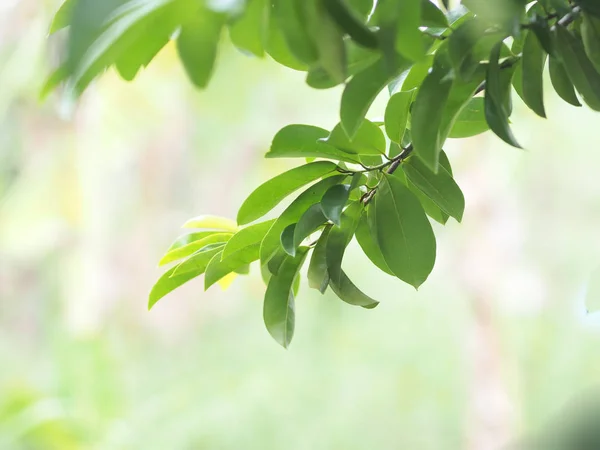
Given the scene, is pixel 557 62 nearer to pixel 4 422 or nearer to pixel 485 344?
pixel 485 344

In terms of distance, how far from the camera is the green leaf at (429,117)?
11.6 inches

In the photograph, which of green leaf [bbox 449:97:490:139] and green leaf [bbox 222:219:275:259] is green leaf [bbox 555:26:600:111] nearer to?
green leaf [bbox 449:97:490:139]

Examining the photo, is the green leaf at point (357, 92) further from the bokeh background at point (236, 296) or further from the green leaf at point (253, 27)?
the bokeh background at point (236, 296)

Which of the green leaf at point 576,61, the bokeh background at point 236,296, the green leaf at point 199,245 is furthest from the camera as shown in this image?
the bokeh background at point 236,296

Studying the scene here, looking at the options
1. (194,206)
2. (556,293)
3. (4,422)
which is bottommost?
(556,293)

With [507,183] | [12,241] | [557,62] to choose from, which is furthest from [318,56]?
[12,241]

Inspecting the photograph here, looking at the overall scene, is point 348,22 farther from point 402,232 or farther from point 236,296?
point 236,296

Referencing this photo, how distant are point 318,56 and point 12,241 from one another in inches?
92.0

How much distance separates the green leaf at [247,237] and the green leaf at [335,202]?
0.06m

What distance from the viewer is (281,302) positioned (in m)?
0.40

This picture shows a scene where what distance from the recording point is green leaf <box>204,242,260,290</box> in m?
0.40

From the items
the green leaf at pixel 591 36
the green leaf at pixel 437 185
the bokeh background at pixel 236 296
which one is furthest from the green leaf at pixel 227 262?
the bokeh background at pixel 236 296

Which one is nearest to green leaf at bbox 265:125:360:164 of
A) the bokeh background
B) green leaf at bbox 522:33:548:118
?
green leaf at bbox 522:33:548:118

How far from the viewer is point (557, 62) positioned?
343 mm
